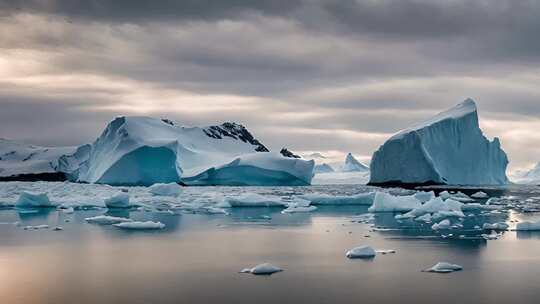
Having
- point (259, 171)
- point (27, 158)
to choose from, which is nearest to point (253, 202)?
point (259, 171)

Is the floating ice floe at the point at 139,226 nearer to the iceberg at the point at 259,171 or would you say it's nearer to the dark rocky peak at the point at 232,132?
the iceberg at the point at 259,171

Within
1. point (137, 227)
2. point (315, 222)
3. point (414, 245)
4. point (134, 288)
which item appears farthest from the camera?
point (315, 222)

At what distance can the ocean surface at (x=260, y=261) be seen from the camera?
8820 mm

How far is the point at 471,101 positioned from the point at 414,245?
39.8 meters

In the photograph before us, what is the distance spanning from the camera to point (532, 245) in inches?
568

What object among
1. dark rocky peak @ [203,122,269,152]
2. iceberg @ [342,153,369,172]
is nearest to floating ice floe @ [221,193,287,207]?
dark rocky peak @ [203,122,269,152]

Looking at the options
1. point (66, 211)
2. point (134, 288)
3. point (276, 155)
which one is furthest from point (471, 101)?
point (134, 288)

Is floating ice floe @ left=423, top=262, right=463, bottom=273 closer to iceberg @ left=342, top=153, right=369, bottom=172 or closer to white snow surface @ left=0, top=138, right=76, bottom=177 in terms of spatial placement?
white snow surface @ left=0, top=138, right=76, bottom=177

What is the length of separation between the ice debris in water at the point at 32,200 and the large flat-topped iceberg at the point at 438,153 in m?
28.3

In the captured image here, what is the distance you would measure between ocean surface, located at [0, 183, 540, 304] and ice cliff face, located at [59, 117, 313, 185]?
23.5 m

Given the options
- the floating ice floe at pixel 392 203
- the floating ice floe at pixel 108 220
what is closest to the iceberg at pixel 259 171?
the floating ice floe at pixel 392 203

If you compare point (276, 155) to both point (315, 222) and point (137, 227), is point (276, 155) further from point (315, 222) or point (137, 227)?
point (137, 227)

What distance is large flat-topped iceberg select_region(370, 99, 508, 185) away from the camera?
48.4 metres

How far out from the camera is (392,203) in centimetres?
2531
